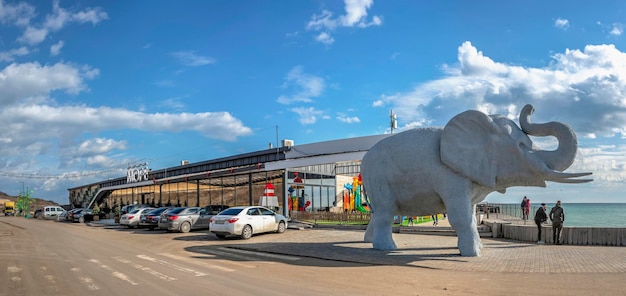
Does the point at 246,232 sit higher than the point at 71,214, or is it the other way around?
the point at 246,232

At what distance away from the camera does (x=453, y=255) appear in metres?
13.3

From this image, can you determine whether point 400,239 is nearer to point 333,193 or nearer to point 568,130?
point 568,130

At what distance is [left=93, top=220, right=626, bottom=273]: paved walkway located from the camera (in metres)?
11.1

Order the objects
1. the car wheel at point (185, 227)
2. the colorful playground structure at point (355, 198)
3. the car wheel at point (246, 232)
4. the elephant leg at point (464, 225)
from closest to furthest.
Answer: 1. the elephant leg at point (464, 225)
2. the car wheel at point (246, 232)
3. the car wheel at point (185, 227)
4. the colorful playground structure at point (355, 198)

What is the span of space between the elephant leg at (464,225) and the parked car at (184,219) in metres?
15.8

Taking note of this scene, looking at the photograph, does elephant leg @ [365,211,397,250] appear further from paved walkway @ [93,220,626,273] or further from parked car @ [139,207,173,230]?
parked car @ [139,207,173,230]

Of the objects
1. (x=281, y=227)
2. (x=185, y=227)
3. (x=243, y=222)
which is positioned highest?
(x=243, y=222)

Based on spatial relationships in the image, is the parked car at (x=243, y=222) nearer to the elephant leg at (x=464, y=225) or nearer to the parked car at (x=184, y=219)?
the parked car at (x=184, y=219)

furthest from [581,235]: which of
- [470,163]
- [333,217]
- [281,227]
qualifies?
[333,217]

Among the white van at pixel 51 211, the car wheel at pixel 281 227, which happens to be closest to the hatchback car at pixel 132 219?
the car wheel at pixel 281 227

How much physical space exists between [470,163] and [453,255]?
8.76ft

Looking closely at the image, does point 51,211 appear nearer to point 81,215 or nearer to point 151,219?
point 81,215

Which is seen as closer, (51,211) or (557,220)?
(557,220)

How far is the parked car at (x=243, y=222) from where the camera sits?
19391 mm
